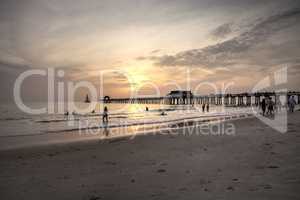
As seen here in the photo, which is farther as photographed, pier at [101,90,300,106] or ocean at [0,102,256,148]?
pier at [101,90,300,106]

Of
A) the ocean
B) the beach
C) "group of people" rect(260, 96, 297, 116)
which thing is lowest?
the ocean

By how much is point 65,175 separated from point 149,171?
234cm

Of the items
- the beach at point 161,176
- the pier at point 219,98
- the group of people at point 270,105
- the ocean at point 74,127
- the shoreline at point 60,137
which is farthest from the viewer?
the pier at point 219,98

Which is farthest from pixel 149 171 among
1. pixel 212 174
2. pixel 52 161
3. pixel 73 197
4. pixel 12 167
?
pixel 12 167

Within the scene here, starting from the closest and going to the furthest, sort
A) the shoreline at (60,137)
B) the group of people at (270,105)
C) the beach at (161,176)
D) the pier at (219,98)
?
1. the beach at (161,176)
2. the shoreline at (60,137)
3. the group of people at (270,105)
4. the pier at (219,98)

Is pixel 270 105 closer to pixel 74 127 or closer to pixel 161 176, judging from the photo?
pixel 74 127

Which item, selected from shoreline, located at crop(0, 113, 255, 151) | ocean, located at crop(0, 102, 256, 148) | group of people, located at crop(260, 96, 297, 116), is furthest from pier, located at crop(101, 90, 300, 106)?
shoreline, located at crop(0, 113, 255, 151)

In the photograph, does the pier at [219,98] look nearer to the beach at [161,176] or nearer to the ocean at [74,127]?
the ocean at [74,127]

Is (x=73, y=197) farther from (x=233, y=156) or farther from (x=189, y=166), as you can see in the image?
(x=233, y=156)

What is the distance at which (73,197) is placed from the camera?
4.44 meters

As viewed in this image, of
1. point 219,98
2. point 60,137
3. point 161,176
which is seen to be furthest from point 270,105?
point 219,98

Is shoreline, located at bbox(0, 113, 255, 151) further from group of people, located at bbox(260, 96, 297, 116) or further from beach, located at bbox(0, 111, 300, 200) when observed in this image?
group of people, located at bbox(260, 96, 297, 116)

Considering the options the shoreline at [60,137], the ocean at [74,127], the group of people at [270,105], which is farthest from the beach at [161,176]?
the group of people at [270,105]

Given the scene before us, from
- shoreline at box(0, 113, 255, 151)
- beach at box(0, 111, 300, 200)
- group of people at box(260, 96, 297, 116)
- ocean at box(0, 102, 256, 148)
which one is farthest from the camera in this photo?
group of people at box(260, 96, 297, 116)
